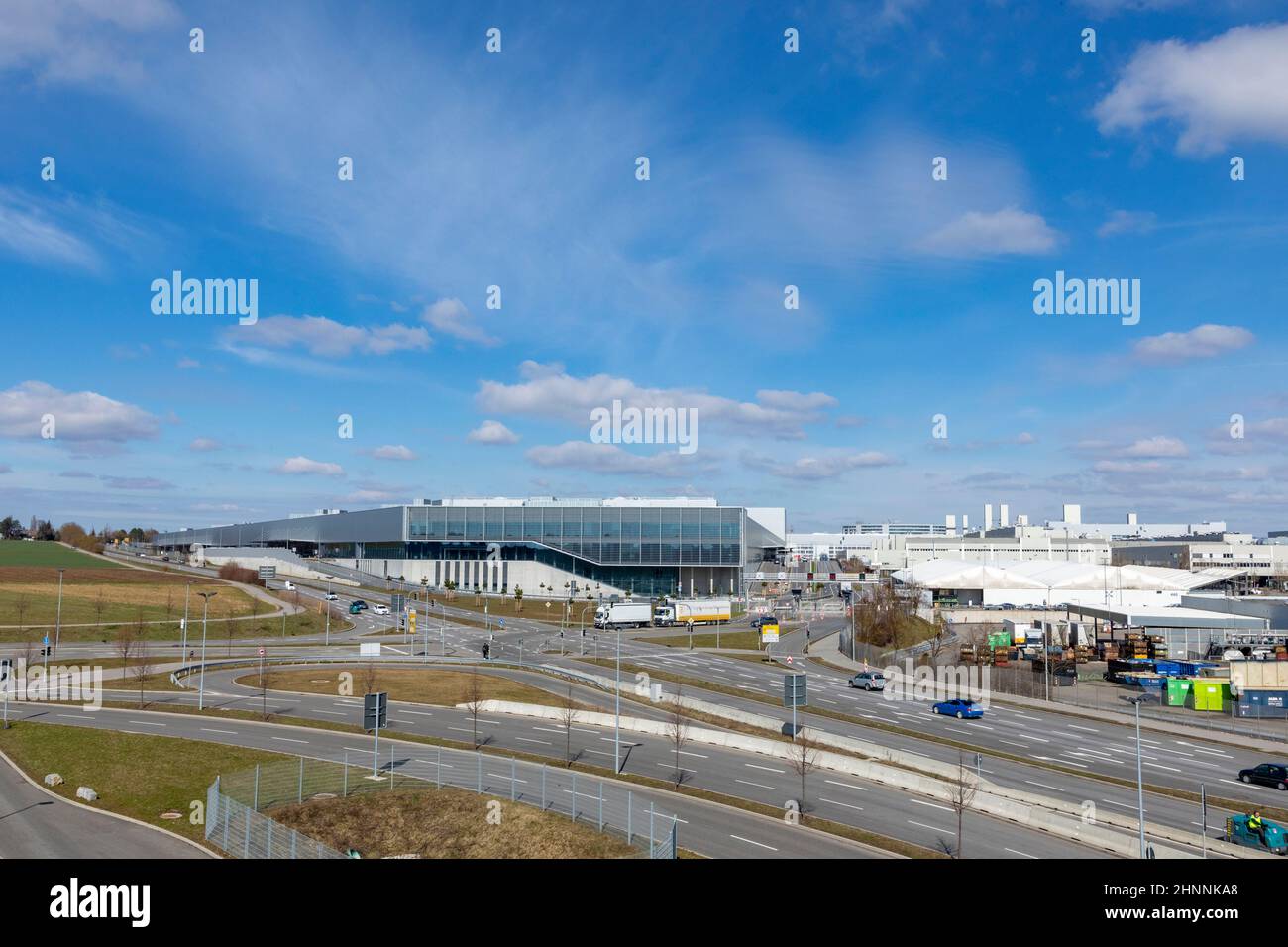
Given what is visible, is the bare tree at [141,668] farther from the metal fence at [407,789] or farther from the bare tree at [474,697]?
the metal fence at [407,789]

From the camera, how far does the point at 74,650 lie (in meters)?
66.5

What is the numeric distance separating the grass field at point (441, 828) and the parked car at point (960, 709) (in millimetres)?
34982

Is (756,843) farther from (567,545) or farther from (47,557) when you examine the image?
(47,557)

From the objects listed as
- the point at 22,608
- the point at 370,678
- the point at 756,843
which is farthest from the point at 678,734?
the point at 22,608

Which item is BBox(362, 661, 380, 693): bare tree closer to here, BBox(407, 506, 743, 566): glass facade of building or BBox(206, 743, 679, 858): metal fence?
BBox(206, 743, 679, 858): metal fence

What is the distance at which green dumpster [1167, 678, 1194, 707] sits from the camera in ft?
196

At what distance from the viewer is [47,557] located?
13388 centimetres

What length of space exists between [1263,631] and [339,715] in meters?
87.1

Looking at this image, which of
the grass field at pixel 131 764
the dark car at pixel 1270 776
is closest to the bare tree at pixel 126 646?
the grass field at pixel 131 764

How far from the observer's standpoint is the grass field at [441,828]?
24.6m

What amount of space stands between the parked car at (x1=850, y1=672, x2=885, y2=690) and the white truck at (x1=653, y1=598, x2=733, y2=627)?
38966mm

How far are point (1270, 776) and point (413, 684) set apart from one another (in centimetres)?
4990
